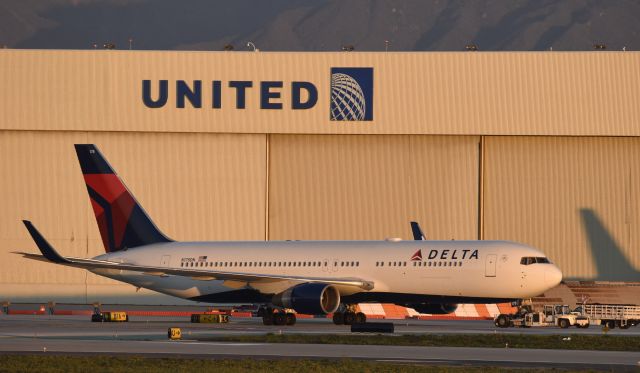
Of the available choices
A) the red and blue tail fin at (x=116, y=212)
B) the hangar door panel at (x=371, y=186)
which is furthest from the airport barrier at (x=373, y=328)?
the hangar door panel at (x=371, y=186)

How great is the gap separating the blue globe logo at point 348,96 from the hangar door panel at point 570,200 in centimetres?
894

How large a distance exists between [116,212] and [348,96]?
2381 cm

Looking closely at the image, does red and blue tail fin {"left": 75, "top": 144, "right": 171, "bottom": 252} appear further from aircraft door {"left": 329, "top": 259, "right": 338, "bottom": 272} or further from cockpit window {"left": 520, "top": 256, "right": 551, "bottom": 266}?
cockpit window {"left": 520, "top": 256, "right": 551, "bottom": 266}

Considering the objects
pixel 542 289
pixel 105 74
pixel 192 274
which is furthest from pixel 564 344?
pixel 105 74

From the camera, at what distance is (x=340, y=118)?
80250mm

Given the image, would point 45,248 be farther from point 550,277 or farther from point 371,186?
point 371,186

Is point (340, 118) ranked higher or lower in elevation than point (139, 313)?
higher

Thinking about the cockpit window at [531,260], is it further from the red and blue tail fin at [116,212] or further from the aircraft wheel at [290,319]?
the red and blue tail fin at [116,212]

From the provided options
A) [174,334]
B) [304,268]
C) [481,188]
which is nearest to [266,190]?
[481,188]

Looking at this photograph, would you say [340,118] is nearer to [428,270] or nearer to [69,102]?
[69,102]

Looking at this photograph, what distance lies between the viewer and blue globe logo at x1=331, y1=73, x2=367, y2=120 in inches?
3147

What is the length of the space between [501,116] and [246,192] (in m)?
18.2

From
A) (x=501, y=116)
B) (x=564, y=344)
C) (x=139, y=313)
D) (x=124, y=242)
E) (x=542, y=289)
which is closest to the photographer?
(x=564, y=344)

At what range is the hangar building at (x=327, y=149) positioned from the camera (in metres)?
79.0
